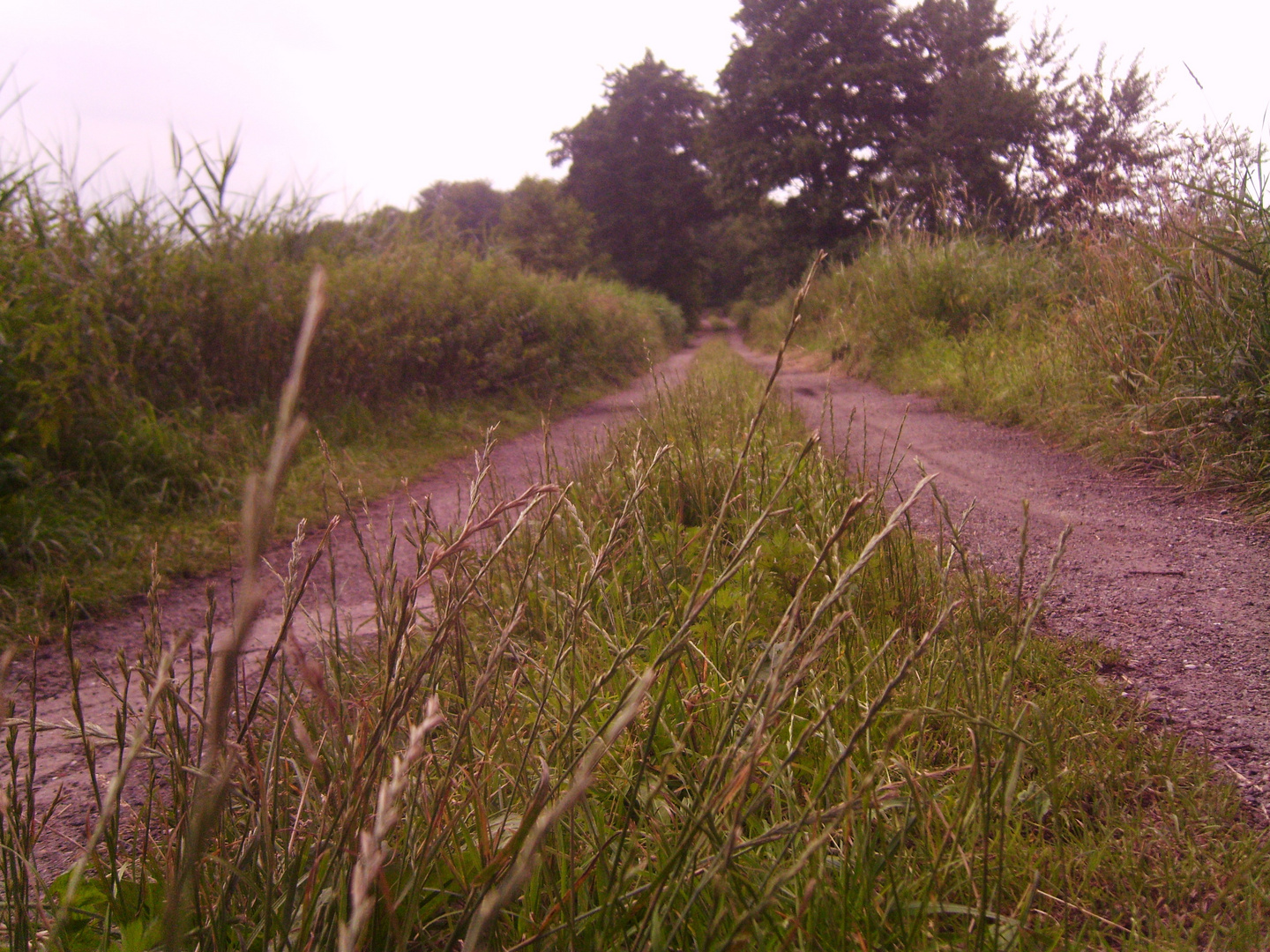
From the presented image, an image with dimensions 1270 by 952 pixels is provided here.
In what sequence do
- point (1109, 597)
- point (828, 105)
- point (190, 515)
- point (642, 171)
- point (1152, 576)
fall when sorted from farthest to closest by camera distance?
point (642, 171)
point (828, 105)
point (190, 515)
point (1152, 576)
point (1109, 597)

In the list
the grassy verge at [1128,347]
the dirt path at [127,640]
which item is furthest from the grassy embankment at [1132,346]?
the dirt path at [127,640]

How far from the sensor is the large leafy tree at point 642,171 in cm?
2822

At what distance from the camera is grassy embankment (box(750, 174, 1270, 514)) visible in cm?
289

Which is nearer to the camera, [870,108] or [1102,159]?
[1102,159]

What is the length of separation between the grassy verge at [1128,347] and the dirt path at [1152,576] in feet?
0.80

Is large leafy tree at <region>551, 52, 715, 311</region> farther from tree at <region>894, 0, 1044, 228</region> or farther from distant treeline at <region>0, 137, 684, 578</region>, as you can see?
distant treeline at <region>0, 137, 684, 578</region>

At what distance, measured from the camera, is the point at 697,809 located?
2.81ft

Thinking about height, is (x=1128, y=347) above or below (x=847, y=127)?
below

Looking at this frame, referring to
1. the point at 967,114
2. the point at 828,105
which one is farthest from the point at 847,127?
the point at 967,114

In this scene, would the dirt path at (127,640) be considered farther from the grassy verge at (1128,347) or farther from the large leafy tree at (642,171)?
the large leafy tree at (642,171)

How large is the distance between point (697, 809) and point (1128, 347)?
403cm

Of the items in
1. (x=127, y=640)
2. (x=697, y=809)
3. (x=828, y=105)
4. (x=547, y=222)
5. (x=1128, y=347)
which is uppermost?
(x=828, y=105)

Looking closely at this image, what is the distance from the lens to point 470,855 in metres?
1.07

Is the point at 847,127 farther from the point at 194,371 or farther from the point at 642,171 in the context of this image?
the point at 194,371
